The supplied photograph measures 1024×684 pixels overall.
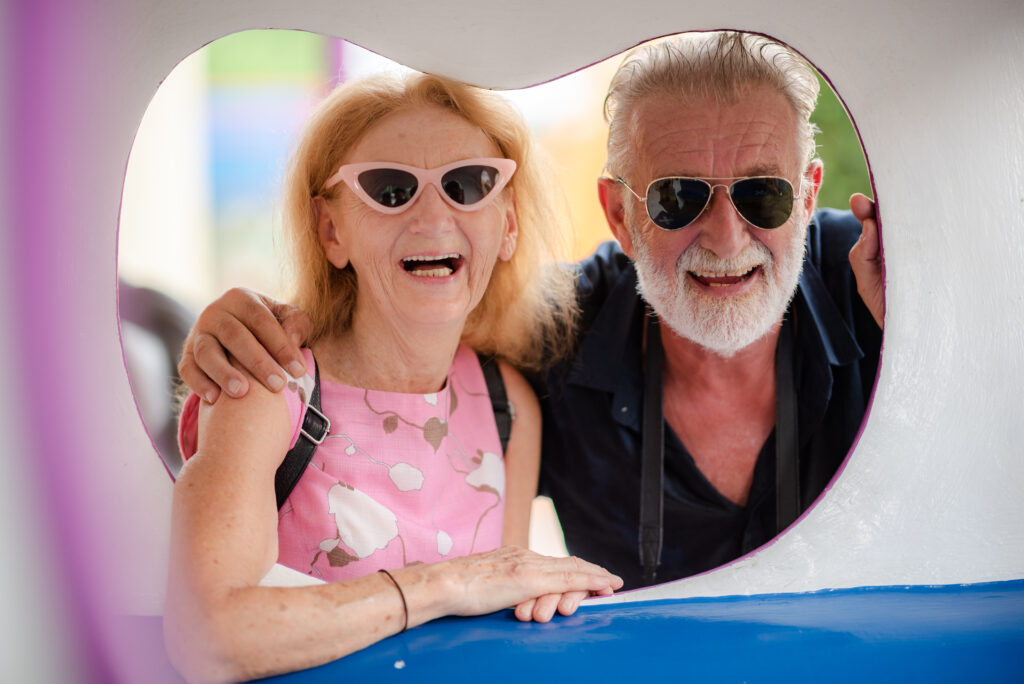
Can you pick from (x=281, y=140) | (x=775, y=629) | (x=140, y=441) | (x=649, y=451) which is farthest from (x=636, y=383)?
(x=140, y=441)

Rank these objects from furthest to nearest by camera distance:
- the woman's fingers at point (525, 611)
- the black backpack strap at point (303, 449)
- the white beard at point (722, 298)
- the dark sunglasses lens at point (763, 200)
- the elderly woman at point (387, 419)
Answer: the white beard at point (722, 298), the dark sunglasses lens at point (763, 200), the black backpack strap at point (303, 449), the woman's fingers at point (525, 611), the elderly woman at point (387, 419)

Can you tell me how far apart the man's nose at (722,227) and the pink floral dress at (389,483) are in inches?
22.5

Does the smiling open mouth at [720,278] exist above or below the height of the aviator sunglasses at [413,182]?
below

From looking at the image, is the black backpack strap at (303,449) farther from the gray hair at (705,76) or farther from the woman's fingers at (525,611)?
the gray hair at (705,76)

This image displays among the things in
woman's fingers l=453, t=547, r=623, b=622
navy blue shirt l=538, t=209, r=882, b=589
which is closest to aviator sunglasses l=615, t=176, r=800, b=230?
navy blue shirt l=538, t=209, r=882, b=589

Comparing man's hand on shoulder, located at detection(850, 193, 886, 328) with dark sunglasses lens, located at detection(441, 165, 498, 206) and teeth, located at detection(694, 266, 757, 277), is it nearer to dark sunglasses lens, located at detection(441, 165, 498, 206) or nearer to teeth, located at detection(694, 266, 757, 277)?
teeth, located at detection(694, 266, 757, 277)

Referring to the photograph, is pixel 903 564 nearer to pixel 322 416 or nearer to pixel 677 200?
pixel 677 200

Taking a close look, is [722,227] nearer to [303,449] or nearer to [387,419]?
[387,419]

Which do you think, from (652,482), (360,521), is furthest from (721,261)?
(360,521)

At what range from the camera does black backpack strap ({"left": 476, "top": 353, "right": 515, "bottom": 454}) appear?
1898 mm

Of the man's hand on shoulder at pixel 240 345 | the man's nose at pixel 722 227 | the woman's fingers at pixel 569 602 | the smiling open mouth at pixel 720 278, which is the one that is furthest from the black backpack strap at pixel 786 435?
the man's hand on shoulder at pixel 240 345

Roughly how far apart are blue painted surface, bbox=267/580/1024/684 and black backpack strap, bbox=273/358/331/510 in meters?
0.34

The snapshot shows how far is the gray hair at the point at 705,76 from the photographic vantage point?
5.66 ft

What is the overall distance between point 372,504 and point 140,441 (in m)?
0.42
